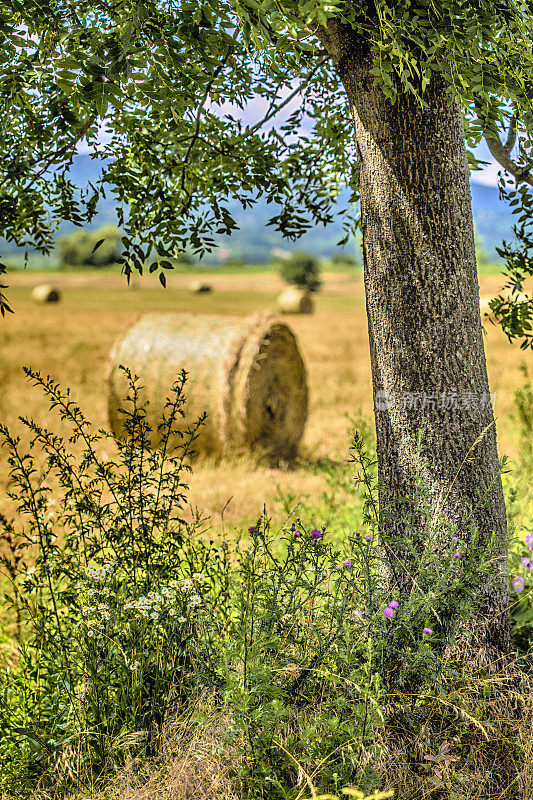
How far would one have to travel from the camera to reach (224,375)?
344 inches

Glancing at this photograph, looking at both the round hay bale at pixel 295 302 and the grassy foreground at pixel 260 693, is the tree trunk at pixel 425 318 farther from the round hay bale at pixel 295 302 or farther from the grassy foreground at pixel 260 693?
the round hay bale at pixel 295 302

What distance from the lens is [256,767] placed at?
8.68 ft

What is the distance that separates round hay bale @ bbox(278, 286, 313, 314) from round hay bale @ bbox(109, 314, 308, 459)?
569 inches

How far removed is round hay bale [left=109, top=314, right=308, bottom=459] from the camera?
8.79 meters

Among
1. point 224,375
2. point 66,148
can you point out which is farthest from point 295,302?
point 66,148

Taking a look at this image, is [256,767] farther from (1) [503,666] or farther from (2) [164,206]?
(2) [164,206]

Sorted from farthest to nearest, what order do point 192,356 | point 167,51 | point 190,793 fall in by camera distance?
point 192,356
point 190,793
point 167,51

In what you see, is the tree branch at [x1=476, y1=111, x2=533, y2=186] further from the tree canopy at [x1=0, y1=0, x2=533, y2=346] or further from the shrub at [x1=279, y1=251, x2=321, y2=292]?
the shrub at [x1=279, y1=251, x2=321, y2=292]

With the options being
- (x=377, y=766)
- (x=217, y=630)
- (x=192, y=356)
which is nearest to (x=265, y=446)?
(x=192, y=356)

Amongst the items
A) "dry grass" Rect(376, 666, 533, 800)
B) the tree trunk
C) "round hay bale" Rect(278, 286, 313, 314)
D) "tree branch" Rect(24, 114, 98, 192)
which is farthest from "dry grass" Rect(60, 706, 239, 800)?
"round hay bale" Rect(278, 286, 313, 314)

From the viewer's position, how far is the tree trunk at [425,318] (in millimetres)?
3447

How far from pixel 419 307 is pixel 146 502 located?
1669 mm

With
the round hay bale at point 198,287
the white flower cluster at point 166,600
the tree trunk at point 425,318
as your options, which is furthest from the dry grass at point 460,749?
the round hay bale at point 198,287

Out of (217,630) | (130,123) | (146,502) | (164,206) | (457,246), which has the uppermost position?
(130,123)
